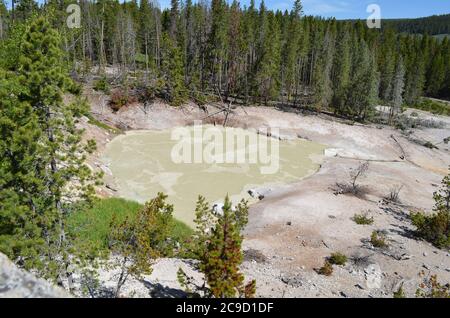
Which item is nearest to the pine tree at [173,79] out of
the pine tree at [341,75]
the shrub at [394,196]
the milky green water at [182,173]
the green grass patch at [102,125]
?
the milky green water at [182,173]

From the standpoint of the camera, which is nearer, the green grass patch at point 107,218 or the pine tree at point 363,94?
the green grass patch at point 107,218

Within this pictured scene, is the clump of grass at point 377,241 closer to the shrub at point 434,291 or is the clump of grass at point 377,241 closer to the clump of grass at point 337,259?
the clump of grass at point 337,259

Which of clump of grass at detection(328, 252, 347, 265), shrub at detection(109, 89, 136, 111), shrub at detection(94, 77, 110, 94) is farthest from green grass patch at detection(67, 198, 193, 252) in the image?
shrub at detection(94, 77, 110, 94)

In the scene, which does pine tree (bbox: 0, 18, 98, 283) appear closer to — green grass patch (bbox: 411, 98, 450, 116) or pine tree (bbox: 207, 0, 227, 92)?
pine tree (bbox: 207, 0, 227, 92)

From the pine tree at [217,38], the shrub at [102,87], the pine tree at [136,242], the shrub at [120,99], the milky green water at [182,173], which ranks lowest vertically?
the milky green water at [182,173]

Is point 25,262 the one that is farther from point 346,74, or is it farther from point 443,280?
point 346,74

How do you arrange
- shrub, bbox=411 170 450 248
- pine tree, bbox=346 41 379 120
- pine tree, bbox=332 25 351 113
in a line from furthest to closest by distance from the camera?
pine tree, bbox=332 25 351 113, pine tree, bbox=346 41 379 120, shrub, bbox=411 170 450 248

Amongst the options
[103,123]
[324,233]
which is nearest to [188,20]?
[103,123]
